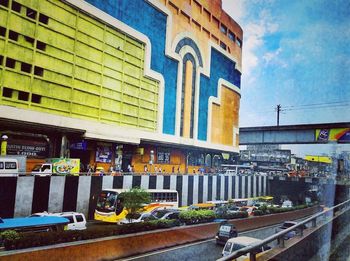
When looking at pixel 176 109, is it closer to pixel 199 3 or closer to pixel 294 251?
pixel 199 3

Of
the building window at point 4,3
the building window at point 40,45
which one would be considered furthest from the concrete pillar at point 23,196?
the building window at point 4,3

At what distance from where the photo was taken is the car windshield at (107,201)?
31.0 ft

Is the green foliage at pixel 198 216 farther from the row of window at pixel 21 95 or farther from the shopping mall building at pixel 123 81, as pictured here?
the row of window at pixel 21 95

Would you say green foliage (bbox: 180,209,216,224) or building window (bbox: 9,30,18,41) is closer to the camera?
green foliage (bbox: 180,209,216,224)

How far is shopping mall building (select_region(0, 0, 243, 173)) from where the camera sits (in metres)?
8.07

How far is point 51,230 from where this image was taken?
7.45 metres

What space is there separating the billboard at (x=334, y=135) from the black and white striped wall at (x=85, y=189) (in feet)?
7.49

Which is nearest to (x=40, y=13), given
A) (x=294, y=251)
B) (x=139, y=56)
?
(x=139, y=56)

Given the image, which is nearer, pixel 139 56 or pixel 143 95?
pixel 139 56

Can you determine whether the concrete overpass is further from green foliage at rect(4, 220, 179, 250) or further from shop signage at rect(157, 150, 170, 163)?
green foliage at rect(4, 220, 179, 250)

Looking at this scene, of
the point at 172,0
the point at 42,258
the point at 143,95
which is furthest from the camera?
the point at 143,95

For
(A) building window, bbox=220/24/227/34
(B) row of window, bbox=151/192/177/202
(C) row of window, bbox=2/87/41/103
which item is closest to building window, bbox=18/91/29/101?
(C) row of window, bbox=2/87/41/103

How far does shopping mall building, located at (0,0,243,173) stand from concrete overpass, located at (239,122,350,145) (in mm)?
1355

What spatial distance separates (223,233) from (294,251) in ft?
7.73
